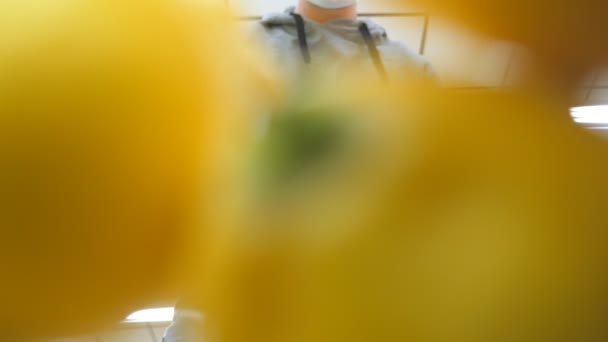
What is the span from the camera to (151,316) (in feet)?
0.91

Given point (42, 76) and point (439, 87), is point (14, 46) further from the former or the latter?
point (439, 87)

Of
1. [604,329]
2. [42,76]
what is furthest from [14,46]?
[604,329]

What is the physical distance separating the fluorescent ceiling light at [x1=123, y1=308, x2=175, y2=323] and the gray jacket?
12 cm

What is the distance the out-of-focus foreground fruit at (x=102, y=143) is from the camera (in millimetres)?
223

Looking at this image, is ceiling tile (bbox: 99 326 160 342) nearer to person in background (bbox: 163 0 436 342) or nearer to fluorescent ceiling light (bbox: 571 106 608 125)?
person in background (bbox: 163 0 436 342)

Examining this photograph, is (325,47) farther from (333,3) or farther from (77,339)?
(77,339)

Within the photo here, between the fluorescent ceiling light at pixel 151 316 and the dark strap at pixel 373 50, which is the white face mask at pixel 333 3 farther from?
the fluorescent ceiling light at pixel 151 316

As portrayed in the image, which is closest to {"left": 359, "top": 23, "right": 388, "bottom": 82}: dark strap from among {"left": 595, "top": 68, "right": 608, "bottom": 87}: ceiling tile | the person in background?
the person in background

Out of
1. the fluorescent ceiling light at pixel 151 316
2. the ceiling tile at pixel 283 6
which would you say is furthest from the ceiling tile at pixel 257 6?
the fluorescent ceiling light at pixel 151 316

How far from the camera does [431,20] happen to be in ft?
0.92

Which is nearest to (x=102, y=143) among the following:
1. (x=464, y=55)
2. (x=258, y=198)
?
(x=258, y=198)

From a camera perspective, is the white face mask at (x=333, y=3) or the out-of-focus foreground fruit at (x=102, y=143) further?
the white face mask at (x=333, y=3)

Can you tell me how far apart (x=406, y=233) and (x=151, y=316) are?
13 cm

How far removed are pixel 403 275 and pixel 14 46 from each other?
17 centimetres
